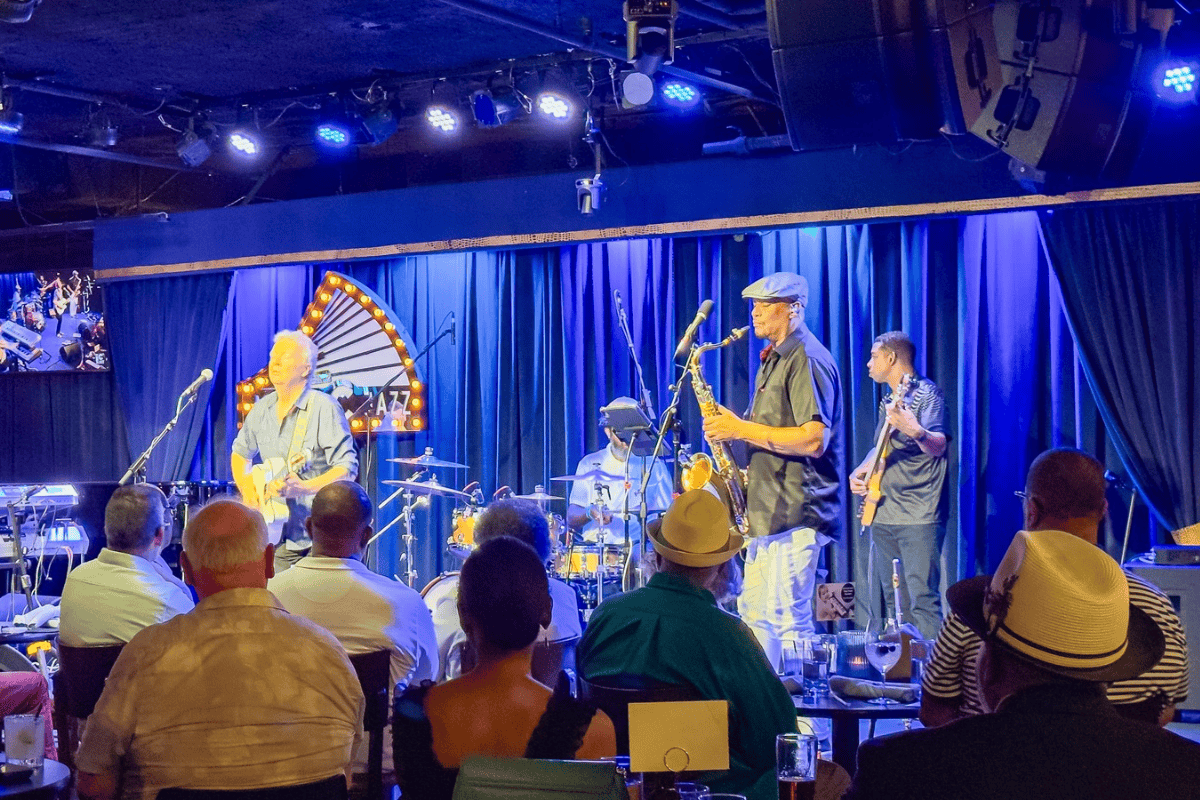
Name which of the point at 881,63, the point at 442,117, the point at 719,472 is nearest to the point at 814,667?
the point at 881,63

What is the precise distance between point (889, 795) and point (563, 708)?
32.2 inches

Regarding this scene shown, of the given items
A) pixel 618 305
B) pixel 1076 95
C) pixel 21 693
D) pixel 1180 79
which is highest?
pixel 1180 79

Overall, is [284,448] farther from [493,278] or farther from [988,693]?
[988,693]

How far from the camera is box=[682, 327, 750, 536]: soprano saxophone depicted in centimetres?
605

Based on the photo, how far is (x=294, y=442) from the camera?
6.80 metres

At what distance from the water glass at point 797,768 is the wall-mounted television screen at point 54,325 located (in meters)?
8.39

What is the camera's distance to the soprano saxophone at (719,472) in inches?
238

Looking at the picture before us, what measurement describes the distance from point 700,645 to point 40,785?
1.58 meters

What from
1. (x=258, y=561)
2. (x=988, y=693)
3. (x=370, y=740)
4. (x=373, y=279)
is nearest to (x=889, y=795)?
(x=988, y=693)

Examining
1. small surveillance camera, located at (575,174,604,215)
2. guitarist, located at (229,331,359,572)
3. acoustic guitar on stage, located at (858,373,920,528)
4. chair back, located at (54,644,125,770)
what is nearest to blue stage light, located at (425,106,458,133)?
small surveillance camera, located at (575,174,604,215)

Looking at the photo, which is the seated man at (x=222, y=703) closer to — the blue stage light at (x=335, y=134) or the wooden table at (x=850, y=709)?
the wooden table at (x=850, y=709)

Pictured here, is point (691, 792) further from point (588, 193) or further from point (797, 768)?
point (588, 193)

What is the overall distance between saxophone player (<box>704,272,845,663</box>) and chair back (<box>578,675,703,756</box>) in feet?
7.37

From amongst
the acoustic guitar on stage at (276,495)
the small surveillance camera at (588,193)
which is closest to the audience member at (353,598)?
the acoustic guitar on stage at (276,495)
